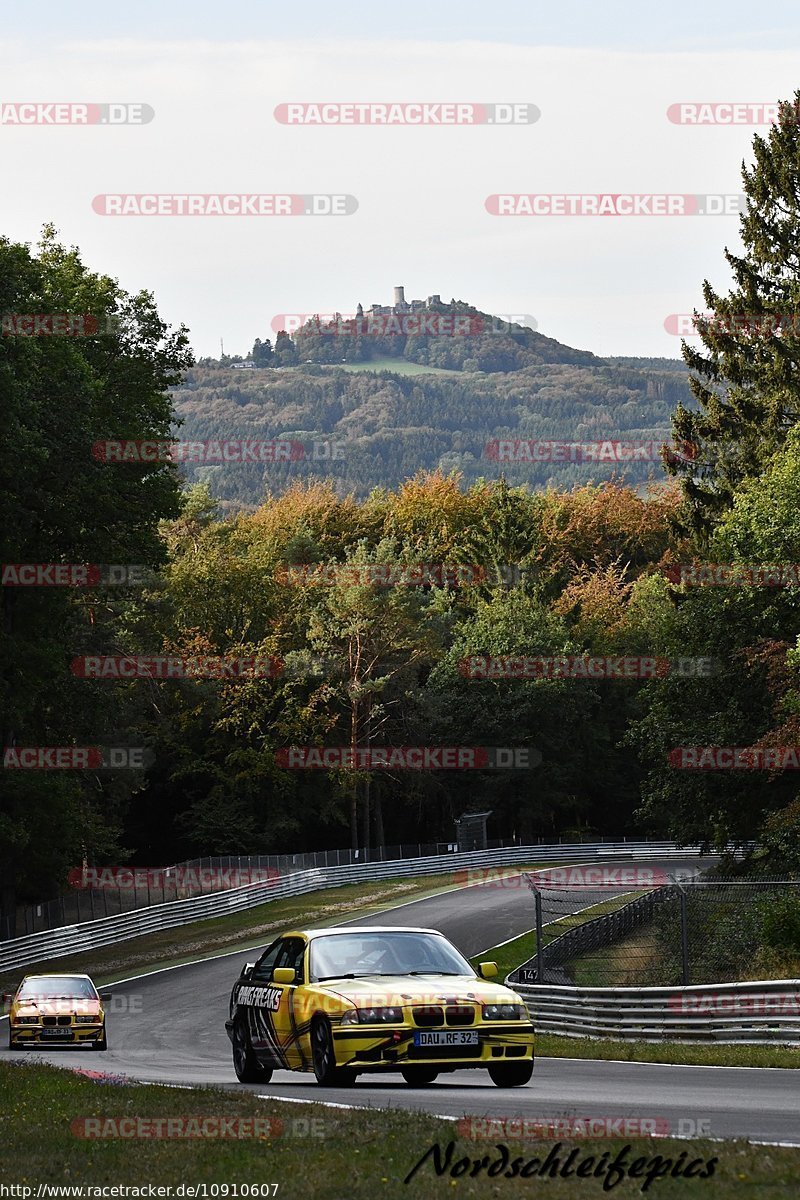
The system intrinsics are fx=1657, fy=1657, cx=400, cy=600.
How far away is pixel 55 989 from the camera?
2661cm

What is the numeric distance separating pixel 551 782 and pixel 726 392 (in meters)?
40.5

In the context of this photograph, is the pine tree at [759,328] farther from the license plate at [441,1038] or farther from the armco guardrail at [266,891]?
the license plate at [441,1038]

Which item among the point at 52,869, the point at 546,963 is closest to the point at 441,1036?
the point at 546,963

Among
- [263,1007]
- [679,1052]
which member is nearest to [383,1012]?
[263,1007]

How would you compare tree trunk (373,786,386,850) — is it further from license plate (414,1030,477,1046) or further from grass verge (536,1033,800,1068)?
license plate (414,1030,477,1046)

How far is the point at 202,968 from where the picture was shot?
145 ft

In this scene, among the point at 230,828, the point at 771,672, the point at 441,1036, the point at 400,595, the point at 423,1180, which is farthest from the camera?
the point at 400,595

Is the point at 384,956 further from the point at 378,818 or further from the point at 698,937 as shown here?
the point at 378,818

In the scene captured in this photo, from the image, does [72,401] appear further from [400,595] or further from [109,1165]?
[400,595]

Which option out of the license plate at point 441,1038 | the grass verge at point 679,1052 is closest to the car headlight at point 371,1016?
the license plate at point 441,1038

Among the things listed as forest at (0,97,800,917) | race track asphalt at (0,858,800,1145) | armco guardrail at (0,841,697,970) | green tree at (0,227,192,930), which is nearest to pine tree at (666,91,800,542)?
forest at (0,97,800,917)

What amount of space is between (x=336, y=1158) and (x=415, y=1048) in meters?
4.36

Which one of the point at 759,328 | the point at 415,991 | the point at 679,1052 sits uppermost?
the point at 759,328

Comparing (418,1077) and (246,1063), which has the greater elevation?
(418,1077)
